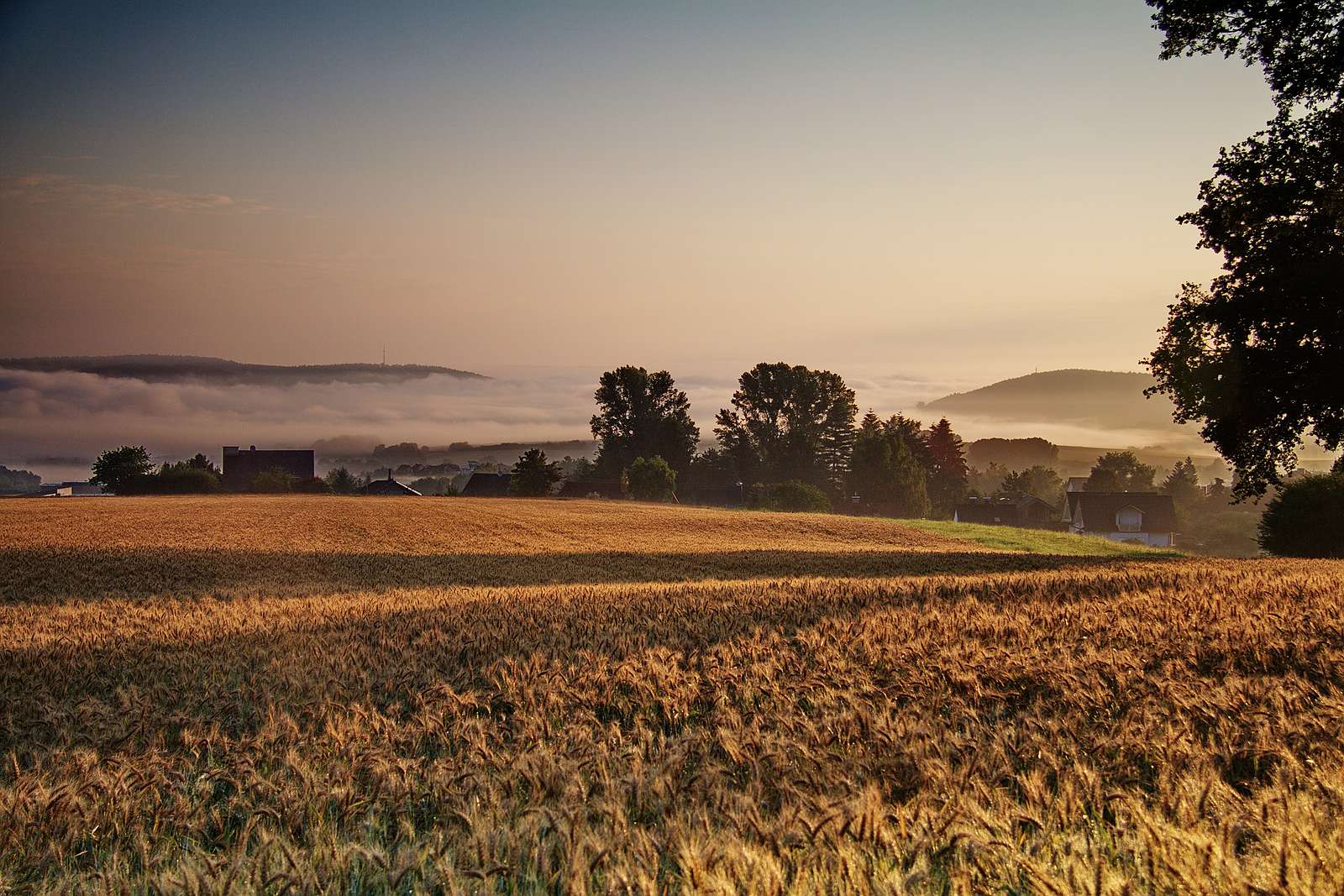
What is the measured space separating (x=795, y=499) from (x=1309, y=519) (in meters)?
50.4

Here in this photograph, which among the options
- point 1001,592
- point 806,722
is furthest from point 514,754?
point 1001,592

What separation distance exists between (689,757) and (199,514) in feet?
151

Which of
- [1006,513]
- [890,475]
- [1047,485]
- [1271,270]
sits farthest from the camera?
[1047,485]

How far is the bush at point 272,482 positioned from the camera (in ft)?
302

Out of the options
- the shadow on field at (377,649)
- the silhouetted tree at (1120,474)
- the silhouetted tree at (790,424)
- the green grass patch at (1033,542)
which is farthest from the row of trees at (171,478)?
the silhouetted tree at (1120,474)

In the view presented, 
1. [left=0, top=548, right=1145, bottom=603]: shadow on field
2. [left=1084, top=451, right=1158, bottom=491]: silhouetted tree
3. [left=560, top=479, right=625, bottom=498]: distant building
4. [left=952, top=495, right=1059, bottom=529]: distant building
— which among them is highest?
[left=1084, top=451, right=1158, bottom=491]: silhouetted tree

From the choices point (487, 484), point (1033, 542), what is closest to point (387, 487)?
point (487, 484)

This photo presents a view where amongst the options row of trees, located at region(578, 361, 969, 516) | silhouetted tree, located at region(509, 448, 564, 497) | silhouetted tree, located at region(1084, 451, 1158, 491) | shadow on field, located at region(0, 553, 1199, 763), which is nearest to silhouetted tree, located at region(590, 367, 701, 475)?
row of trees, located at region(578, 361, 969, 516)

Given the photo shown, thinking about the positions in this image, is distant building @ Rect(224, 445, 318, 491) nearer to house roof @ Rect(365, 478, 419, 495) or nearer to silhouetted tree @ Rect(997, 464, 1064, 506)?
house roof @ Rect(365, 478, 419, 495)

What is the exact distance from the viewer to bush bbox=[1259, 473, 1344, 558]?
4125 cm

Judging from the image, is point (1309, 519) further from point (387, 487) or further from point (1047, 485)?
point (1047, 485)

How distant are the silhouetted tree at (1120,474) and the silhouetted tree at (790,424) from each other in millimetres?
52035

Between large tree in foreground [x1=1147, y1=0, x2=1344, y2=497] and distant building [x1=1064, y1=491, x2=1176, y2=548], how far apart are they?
84.4m

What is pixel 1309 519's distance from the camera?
42.0 metres
